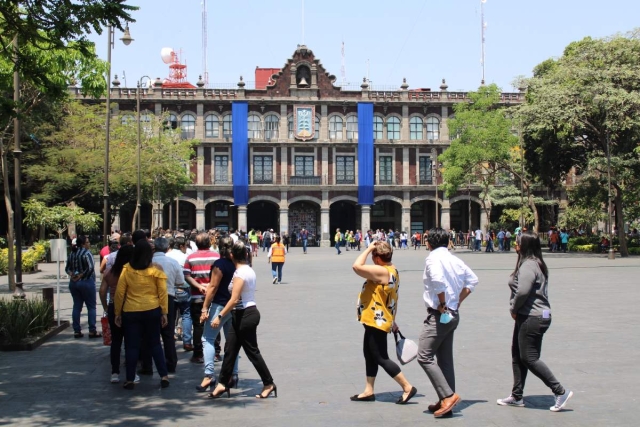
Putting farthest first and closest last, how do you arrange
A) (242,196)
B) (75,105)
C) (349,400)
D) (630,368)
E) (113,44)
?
(242,196) < (75,105) < (113,44) < (630,368) < (349,400)

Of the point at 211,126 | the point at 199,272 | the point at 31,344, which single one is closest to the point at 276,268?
the point at 31,344

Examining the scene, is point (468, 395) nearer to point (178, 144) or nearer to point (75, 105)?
point (75, 105)

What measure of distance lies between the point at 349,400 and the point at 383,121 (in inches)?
2167

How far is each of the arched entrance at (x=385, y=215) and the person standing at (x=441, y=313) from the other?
2228 inches

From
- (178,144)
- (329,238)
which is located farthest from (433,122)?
(178,144)

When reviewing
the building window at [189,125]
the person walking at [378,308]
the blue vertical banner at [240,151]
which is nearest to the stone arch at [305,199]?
the blue vertical banner at [240,151]

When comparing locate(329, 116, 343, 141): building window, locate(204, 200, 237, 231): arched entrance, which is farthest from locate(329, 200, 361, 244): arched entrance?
locate(204, 200, 237, 231): arched entrance

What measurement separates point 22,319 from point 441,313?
22.9 feet

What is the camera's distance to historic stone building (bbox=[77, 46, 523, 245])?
60.0m

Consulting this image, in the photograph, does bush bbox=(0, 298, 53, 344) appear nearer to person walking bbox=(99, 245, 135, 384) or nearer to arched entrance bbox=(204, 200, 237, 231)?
person walking bbox=(99, 245, 135, 384)

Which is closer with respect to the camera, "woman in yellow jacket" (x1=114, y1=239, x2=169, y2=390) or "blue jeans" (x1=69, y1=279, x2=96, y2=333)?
"woman in yellow jacket" (x1=114, y1=239, x2=169, y2=390)

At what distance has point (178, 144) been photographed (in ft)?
159

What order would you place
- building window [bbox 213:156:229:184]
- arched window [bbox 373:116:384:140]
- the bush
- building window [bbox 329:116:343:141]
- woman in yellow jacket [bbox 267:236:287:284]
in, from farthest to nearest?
arched window [bbox 373:116:384:140]
building window [bbox 329:116:343:141]
building window [bbox 213:156:229:184]
woman in yellow jacket [bbox 267:236:287:284]
the bush

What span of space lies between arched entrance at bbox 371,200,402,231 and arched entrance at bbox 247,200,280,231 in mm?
8219
